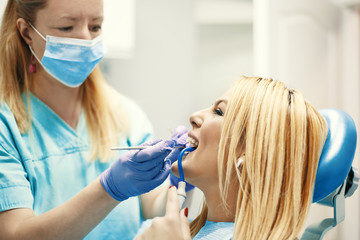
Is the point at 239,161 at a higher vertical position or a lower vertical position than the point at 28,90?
lower

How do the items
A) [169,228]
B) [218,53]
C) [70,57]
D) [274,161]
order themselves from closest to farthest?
[169,228] < [274,161] < [70,57] < [218,53]

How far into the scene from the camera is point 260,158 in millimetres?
1213

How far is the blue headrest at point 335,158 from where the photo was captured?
1150mm

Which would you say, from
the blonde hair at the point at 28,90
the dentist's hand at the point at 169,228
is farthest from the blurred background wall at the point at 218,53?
the dentist's hand at the point at 169,228

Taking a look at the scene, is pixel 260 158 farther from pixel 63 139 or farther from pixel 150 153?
pixel 63 139

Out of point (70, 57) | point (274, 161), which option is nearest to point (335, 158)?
point (274, 161)

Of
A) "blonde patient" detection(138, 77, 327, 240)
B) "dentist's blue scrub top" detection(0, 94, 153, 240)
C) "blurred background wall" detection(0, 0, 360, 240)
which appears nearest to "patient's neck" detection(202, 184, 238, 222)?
"blonde patient" detection(138, 77, 327, 240)

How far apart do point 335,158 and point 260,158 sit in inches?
8.6

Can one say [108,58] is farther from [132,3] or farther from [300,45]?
[300,45]

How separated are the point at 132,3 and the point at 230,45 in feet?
2.95

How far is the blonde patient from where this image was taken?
1.19 meters

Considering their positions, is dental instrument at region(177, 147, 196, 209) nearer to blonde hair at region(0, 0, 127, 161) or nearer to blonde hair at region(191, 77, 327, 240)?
blonde hair at region(191, 77, 327, 240)

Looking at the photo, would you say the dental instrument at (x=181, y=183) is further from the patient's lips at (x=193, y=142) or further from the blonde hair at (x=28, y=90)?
the blonde hair at (x=28, y=90)

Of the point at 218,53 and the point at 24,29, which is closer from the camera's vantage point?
the point at 24,29
